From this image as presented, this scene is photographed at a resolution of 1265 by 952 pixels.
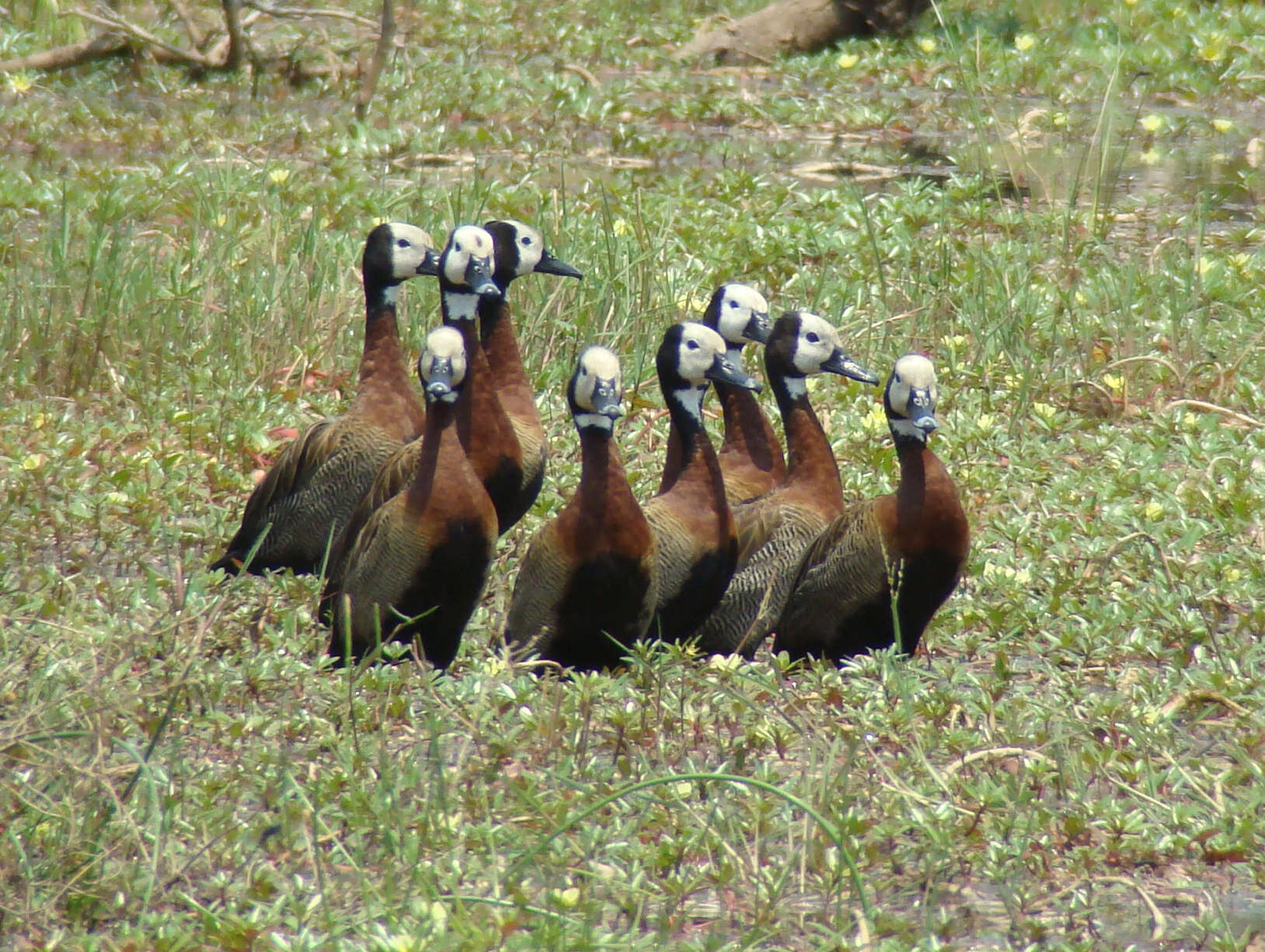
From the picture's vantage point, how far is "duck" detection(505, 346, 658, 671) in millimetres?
4148

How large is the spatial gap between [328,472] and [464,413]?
495 millimetres

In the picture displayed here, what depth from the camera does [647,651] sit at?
12.3 feet

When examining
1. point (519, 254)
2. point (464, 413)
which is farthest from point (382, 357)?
point (519, 254)

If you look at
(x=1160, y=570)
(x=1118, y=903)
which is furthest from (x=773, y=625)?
(x=1118, y=903)

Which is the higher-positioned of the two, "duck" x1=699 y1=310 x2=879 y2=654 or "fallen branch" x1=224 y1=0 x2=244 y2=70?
"fallen branch" x1=224 y1=0 x2=244 y2=70

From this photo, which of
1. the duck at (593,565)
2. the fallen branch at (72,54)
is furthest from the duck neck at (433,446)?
the fallen branch at (72,54)

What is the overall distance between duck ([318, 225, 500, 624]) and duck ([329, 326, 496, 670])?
0.08m

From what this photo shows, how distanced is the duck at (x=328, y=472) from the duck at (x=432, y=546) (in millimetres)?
668

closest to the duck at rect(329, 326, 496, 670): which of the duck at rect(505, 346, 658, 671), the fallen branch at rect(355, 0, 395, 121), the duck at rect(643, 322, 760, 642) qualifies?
the duck at rect(505, 346, 658, 671)

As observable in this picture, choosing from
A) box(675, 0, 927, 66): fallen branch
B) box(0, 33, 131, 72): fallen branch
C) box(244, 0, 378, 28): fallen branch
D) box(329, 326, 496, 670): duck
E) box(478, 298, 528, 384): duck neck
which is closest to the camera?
box(329, 326, 496, 670): duck

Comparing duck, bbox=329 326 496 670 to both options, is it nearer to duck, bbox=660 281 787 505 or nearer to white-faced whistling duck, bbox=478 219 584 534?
white-faced whistling duck, bbox=478 219 584 534

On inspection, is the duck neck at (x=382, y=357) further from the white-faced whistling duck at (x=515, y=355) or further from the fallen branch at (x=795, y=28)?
the fallen branch at (x=795, y=28)

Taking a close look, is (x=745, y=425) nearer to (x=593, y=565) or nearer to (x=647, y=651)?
(x=593, y=565)

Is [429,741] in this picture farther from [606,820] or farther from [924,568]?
[924,568]
